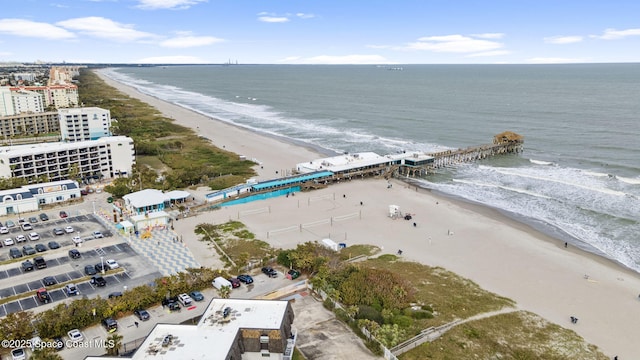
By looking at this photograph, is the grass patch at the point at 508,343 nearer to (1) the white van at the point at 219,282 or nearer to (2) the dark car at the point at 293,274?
(2) the dark car at the point at 293,274

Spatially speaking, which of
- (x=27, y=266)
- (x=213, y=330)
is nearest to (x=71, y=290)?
(x=27, y=266)

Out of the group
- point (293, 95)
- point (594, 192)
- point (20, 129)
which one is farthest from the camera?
point (293, 95)

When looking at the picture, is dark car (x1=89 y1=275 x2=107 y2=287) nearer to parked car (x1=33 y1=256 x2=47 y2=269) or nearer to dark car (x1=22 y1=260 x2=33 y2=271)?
parked car (x1=33 y1=256 x2=47 y2=269)

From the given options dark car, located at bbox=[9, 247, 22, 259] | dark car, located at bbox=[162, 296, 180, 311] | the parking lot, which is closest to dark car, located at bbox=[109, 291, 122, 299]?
the parking lot

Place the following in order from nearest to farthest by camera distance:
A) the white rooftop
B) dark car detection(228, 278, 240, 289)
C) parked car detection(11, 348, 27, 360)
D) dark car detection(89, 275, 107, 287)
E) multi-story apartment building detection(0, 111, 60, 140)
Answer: the white rooftop
parked car detection(11, 348, 27, 360)
dark car detection(228, 278, 240, 289)
dark car detection(89, 275, 107, 287)
multi-story apartment building detection(0, 111, 60, 140)

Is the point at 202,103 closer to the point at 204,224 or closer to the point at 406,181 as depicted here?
the point at 406,181

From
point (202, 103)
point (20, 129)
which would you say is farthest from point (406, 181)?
point (202, 103)
